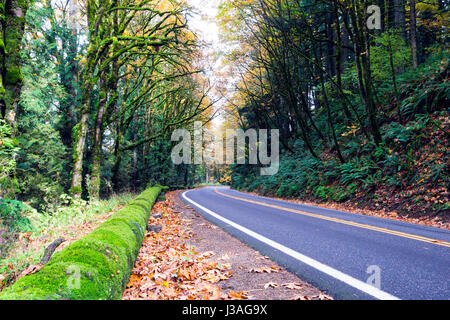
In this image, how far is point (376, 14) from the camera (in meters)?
13.2

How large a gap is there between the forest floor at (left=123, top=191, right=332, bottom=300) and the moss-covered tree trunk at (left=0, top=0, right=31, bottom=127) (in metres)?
4.82

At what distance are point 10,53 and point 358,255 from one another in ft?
29.1

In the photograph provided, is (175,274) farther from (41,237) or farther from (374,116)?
(374,116)

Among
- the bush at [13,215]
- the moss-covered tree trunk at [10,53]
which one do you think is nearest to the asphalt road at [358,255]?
the bush at [13,215]

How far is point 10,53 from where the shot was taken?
597 cm

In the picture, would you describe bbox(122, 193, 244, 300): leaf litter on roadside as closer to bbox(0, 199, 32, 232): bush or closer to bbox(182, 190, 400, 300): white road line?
bbox(182, 190, 400, 300): white road line

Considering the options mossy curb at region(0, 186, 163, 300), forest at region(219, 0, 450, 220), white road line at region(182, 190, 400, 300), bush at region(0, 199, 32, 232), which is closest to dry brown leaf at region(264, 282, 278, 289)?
white road line at region(182, 190, 400, 300)

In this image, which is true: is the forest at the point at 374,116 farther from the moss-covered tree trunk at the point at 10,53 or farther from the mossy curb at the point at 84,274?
the moss-covered tree trunk at the point at 10,53

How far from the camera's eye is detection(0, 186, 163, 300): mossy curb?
191 centimetres

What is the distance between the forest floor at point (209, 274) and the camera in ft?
9.46

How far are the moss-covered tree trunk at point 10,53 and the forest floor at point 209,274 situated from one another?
4.82 m

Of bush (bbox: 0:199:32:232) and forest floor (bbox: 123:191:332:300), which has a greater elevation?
bush (bbox: 0:199:32:232)

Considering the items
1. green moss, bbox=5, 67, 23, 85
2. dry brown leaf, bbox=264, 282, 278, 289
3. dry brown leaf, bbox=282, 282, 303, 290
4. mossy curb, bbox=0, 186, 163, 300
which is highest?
green moss, bbox=5, 67, 23, 85

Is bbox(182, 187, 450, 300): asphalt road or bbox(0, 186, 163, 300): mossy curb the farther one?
bbox(182, 187, 450, 300): asphalt road
